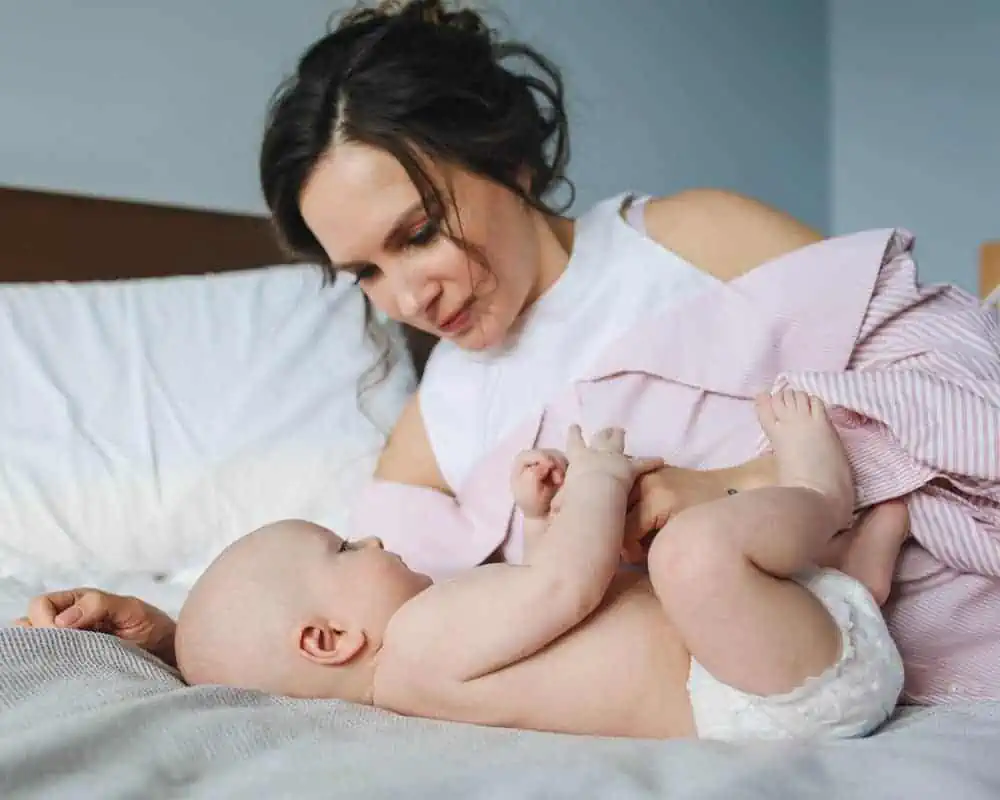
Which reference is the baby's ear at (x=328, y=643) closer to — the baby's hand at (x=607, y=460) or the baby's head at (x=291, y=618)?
the baby's head at (x=291, y=618)

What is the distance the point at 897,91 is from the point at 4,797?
253cm

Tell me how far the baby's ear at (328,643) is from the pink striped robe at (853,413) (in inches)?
10.8

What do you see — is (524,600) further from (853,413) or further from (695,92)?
(695,92)

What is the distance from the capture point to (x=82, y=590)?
92cm

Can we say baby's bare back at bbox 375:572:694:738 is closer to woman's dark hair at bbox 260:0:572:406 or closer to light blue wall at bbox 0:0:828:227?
woman's dark hair at bbox 260:0:572:406

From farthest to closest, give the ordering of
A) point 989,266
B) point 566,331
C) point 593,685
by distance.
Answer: point 989,266 < point 566,331 < point 593,685

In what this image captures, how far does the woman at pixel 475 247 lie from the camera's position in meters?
0.99

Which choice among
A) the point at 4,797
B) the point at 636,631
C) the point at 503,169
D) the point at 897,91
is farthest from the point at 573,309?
the point at 897,91

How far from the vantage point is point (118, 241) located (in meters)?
1.61

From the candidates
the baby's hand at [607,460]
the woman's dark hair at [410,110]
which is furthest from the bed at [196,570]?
the woman's dark hair at [410,110]

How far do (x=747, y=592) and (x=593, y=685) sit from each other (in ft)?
0.43

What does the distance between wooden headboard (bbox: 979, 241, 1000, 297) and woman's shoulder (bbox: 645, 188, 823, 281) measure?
1317 millimetres

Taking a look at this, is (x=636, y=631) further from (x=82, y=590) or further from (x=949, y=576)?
(x=82, y=590)

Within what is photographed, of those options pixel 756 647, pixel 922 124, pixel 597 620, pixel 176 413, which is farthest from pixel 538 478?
pixel 922 124
